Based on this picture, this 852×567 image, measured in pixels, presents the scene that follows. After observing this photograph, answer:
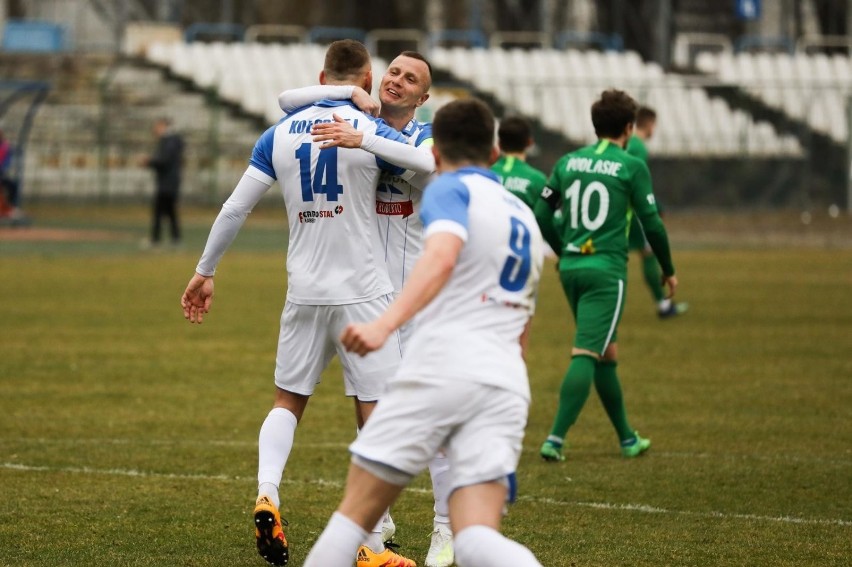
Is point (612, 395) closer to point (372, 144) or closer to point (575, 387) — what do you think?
point (575, 387)

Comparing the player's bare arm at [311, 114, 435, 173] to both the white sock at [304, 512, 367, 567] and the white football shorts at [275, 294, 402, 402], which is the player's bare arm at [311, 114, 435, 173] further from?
the white sock at [304, 512, 367, 567]

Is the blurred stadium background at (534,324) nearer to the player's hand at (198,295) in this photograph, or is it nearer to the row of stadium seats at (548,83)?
the row of stadium seats at (548,83)

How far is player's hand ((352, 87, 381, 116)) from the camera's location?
21.8 feet

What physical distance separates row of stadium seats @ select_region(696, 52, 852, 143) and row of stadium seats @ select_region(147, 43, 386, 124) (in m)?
9.52

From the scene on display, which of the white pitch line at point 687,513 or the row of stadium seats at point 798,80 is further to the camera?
the row of stadium seats at point 798,80

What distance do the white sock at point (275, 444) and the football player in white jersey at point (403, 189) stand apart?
2.03 ft

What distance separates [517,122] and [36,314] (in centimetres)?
762

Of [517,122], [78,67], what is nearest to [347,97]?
[517,122]

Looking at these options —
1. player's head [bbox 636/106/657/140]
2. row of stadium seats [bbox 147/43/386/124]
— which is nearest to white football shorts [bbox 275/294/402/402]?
player's head [bbox 636/106/657/140]

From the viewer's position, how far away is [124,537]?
23.6 ft

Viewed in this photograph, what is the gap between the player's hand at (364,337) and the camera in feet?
15.9

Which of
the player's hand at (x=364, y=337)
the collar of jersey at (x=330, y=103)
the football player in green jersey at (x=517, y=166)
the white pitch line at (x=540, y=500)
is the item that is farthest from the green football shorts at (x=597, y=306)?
the player's hand at (x=364, y=337)

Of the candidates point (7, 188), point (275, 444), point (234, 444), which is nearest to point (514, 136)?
point (234, 444)

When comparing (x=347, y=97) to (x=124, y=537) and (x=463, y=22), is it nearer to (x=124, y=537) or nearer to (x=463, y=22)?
(x=124, y=537)
